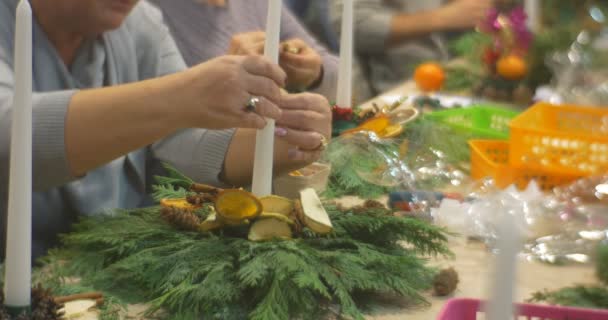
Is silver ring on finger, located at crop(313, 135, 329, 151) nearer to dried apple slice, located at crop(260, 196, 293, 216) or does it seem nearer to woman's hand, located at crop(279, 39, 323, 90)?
dried apple slice, located at crop(260, 196, 293, 216)

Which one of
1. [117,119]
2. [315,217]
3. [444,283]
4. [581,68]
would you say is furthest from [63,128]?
[581,68]

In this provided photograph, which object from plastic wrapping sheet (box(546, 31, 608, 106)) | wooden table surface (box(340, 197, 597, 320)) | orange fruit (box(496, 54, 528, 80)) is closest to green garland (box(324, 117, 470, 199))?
wooden table surface (box(340, 197, 597, 320))

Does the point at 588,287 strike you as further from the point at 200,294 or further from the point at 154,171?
the point at 154,171

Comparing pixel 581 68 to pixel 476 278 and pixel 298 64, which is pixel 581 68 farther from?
pixel 476 278

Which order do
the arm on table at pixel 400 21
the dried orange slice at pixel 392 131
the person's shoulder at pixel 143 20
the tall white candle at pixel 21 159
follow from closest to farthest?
the tall white candle at pixel 21 159
the dried orange slice at pixel 392 131
the person's shoulder at pixel 143 20
the arm on table at pixel 400 21

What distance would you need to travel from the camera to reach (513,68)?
170cm

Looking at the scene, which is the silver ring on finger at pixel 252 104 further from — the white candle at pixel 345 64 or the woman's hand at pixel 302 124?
the white candle at pixel 345 64

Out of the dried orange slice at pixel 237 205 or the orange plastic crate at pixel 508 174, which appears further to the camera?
the orange plastic crate at pixel 508 174

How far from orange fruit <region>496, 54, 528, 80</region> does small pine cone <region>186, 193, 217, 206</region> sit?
3.30ft

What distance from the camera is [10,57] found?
3.40 ft

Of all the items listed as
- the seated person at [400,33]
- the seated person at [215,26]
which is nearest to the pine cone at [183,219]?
the seated person at [215,26]

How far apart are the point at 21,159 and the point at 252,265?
22 cm

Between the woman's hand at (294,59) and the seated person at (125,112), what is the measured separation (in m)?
0.11

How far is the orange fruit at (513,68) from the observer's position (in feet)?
5.55
